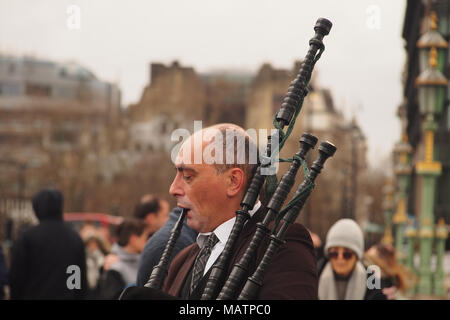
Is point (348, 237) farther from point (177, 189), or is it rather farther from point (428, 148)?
point (428, 148)

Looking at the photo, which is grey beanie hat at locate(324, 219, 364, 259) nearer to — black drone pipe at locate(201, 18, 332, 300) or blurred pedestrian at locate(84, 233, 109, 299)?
black drone pipe at locate(201, 18, 332, 300)

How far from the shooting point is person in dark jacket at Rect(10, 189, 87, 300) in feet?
22.0

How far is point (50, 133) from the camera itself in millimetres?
69562

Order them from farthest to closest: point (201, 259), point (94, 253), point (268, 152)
Answer: 1. point (94, 253)
2. point (201, 259)
3. point (268, 152)

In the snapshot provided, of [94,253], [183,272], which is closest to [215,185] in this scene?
[183,272]

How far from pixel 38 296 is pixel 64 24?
3.55 m

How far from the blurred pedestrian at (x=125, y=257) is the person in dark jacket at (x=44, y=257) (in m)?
0.25

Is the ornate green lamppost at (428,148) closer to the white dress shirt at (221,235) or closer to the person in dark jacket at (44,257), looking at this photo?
the person in dark jacket at (44,257)

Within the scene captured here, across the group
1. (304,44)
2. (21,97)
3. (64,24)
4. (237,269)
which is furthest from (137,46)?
(21,97)

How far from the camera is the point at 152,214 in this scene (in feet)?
23.1

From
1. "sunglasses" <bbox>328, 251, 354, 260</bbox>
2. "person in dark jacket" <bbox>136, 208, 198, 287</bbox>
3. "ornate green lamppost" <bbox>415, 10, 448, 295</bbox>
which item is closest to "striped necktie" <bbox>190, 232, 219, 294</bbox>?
"person in dark jacket" <bbox>136, 208, 198, 287</bbox>

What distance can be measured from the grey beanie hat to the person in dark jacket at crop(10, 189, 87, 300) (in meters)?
2.37

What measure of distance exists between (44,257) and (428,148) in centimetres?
784

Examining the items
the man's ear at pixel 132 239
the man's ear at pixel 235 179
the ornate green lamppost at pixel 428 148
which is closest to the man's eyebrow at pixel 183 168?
the man's ear at pixel 235 179
